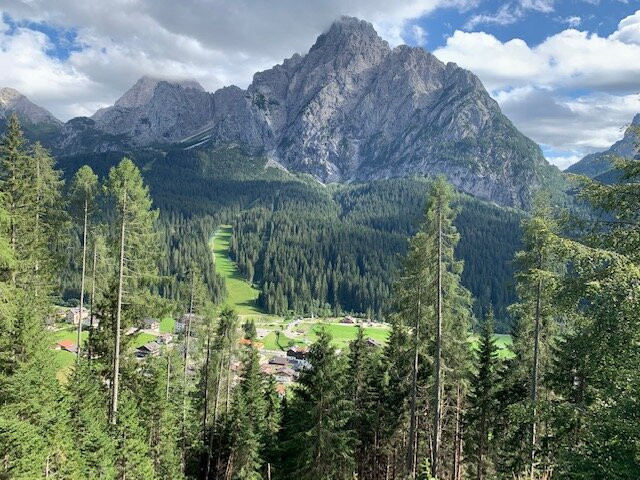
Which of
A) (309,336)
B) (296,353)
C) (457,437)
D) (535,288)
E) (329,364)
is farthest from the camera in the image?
(309,336)

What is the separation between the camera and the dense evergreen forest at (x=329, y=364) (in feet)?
31.9

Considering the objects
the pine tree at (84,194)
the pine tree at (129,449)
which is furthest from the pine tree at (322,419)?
the pine tree at (84,194)

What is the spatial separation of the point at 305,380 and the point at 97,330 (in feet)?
37.0

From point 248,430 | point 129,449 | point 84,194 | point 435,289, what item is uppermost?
point 84,194

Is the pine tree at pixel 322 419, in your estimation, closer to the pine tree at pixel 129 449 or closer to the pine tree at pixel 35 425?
the pine tree at pixel 129 449

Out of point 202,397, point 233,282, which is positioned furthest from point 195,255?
point 202,397

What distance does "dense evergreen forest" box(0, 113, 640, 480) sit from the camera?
9727mm

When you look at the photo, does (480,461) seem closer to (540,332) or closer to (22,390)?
(540,332)

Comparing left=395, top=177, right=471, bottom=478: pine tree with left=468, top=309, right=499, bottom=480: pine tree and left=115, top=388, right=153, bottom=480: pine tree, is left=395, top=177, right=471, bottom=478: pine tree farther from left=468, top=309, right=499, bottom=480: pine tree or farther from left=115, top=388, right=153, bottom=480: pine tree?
left=115, top=388, right=153, bottom=480: pine tree

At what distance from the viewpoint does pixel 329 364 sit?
24.3 m

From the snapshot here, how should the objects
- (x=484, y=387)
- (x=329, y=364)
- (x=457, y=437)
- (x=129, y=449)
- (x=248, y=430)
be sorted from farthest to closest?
(x=457, y=437) → (x=248, y=430) → (x=484, y=387) → (x=329, y=364) → (x=129, y=449)

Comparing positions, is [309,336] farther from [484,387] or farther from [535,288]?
[535,288]

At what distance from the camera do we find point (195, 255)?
197625 mm

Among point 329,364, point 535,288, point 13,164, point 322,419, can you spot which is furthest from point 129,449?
point 535,288
